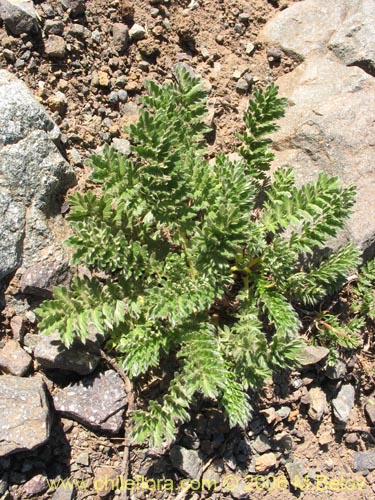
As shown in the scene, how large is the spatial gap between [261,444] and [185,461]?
0.74m

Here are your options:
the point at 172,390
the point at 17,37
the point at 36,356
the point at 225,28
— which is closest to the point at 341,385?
the point at 172,390

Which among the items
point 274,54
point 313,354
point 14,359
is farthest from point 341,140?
point 14,359

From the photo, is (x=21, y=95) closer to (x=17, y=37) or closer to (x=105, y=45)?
(x=17, y=37)

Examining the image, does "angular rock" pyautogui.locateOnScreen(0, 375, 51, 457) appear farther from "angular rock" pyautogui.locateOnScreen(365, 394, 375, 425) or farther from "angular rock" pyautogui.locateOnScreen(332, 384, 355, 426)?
"angular rock" pyautogui.locateOnScreen(365, 394, 375, 425)

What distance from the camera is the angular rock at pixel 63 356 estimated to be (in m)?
4.03

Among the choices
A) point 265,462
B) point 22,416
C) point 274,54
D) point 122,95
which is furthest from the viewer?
point 274,54

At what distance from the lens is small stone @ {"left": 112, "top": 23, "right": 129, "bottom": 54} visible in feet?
16.2

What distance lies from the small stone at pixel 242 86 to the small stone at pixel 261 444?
339 cm

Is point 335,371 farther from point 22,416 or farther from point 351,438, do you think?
point 22,416

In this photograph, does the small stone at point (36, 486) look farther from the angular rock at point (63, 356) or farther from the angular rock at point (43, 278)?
the angular rock at point (43, 278)

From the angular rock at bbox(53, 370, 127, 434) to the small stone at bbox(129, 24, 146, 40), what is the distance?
3.26 metres

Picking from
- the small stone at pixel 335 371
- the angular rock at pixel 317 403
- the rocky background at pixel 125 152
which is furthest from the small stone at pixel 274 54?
the angular rock at pixel 317 403

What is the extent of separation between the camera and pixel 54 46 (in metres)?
4.69

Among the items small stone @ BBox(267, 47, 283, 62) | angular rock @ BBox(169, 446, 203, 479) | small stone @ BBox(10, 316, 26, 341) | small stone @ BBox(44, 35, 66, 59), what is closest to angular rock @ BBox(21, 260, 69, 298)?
small stone @ BBox(10, 316, 26, 341)
